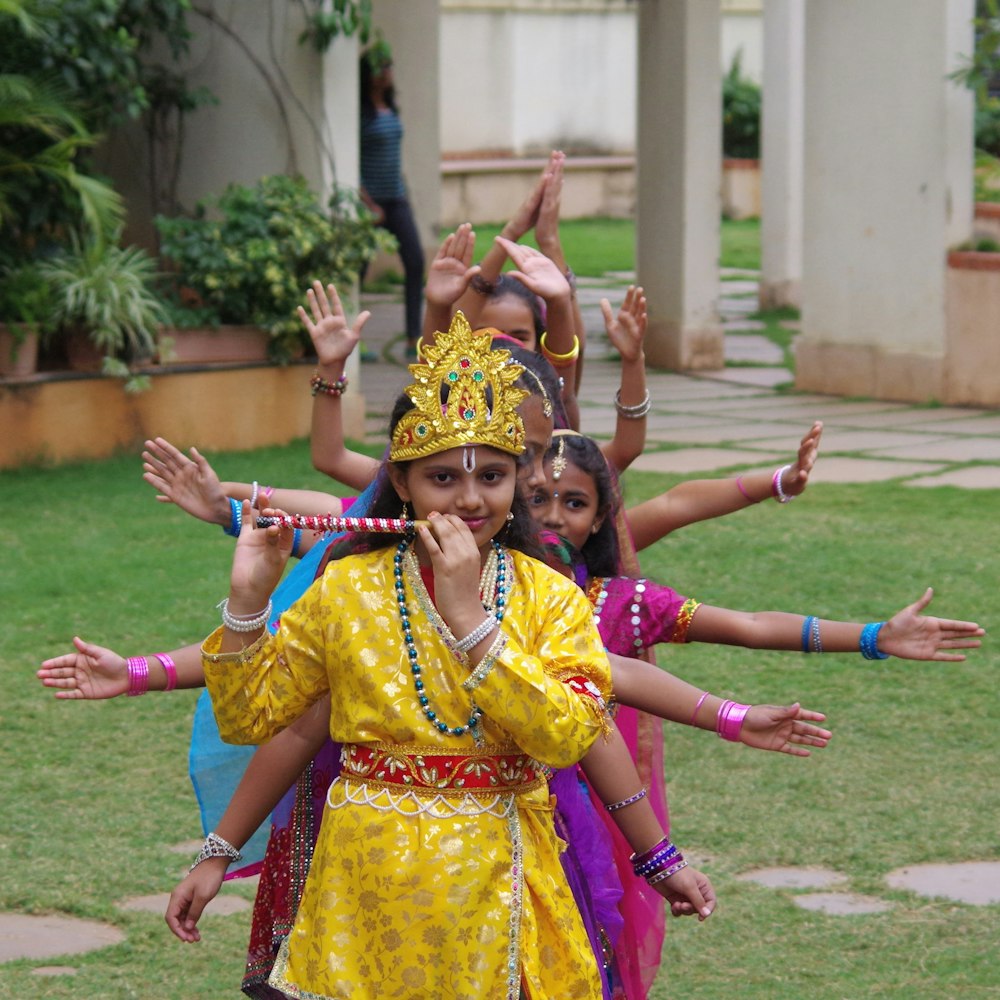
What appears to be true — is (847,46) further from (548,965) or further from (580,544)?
(548,965)

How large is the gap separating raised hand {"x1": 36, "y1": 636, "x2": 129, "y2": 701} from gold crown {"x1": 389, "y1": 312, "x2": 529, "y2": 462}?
567 mm

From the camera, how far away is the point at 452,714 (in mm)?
2518

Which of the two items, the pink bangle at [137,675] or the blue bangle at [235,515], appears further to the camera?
the blue bangle at [235,515]

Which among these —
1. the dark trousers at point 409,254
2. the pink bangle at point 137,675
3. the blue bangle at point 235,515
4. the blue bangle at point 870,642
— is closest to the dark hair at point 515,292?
the blue bangle at point 235,515

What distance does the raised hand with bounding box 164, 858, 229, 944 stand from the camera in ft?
8.95

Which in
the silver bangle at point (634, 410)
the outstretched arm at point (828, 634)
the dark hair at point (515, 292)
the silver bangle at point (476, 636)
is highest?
the dark hair at point (515, 292)

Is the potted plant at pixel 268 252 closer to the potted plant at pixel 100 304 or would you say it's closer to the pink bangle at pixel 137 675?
the potted plant at pixel 100 304

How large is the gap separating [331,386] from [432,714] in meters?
1.12

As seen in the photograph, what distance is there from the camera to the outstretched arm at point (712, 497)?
3.48 m

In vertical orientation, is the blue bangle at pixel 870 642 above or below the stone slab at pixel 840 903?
above

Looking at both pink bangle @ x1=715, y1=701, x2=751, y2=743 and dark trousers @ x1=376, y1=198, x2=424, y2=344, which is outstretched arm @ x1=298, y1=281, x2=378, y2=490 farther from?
dark trousers @ x1=376, y1=198, x2=424, y2=344

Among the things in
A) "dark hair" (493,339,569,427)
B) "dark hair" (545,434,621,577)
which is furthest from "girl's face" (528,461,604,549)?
"dark hair" (493,339,569,427)

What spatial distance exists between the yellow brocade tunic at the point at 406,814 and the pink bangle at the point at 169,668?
1.30ft

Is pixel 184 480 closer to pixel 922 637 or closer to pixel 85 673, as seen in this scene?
pixel 85 673
